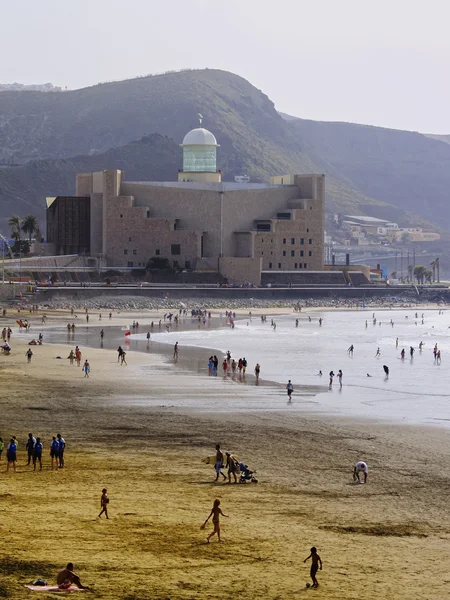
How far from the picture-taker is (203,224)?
99.5 m

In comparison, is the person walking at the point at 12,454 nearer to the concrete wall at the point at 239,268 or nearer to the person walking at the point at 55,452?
the person walking at the point at 55,452

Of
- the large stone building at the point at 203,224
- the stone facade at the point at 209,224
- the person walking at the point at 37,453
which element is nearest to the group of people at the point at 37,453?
the person walking at the point at 37,453

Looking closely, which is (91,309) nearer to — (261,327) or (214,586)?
(261,327)

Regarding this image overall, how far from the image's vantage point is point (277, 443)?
27.4 metres

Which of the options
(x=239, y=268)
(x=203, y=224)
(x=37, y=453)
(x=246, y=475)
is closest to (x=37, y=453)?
(x=37, y=453)

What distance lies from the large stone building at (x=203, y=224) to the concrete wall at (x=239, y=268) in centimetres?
9

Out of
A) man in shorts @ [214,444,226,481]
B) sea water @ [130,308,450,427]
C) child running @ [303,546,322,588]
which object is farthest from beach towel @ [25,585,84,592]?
sea water @ [130,308,450,427]

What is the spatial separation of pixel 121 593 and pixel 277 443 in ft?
40.8

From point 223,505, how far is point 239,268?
77806mm

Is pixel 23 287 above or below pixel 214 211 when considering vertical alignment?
below

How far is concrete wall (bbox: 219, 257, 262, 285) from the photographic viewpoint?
98075 millimetres

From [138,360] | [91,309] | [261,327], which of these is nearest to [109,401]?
[138,360]

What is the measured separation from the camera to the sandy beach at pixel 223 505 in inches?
640

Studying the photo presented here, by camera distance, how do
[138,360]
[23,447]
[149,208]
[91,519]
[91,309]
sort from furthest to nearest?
[149,208], [91,309], [138,360], [23,447], [91,519]
